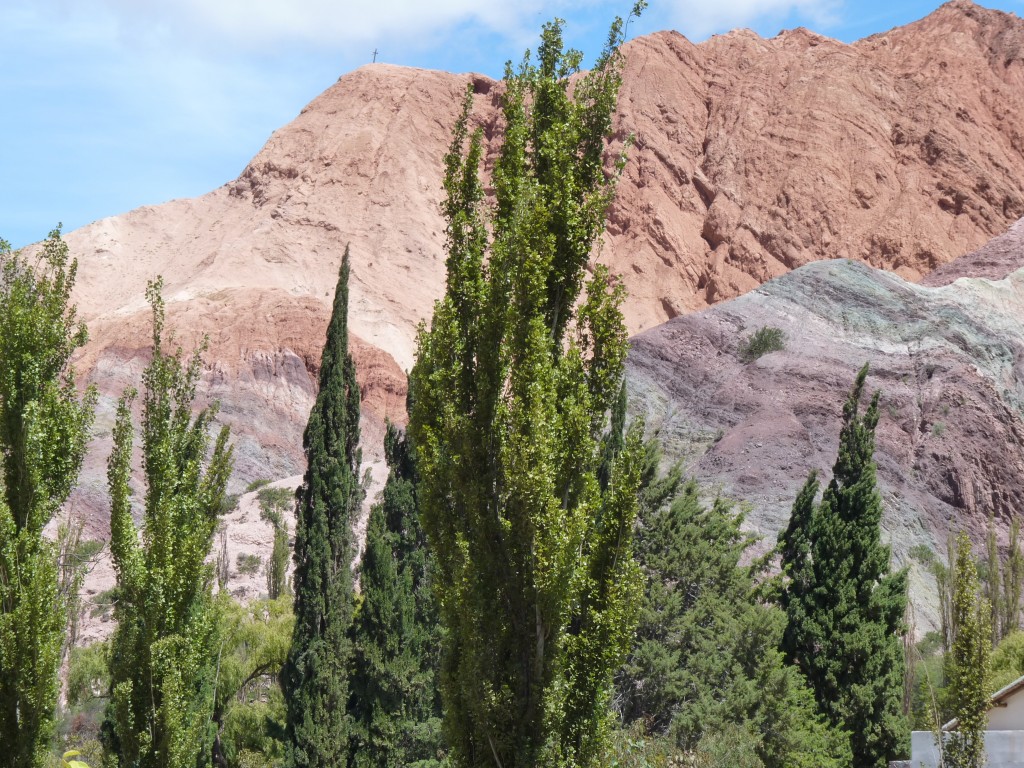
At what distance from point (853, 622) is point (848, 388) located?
30.7m

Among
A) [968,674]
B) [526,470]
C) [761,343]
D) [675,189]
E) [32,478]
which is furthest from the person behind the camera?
[675,189]

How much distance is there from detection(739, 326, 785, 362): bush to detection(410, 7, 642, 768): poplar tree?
45.6 metres

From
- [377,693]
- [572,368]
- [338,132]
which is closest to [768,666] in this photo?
[377,693]

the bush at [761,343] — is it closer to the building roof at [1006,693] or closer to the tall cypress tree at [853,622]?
the tall cypress tree at [853,622]

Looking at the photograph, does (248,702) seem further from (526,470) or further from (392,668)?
(526,470)

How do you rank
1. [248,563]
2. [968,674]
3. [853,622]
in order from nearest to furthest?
[968,674] → [853,622] → [248,563]

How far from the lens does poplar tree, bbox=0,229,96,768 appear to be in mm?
12539

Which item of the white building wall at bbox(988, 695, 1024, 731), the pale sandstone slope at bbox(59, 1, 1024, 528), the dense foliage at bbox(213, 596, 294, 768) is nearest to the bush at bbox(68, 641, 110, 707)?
the dense foliage at bbox(213, 596, 294, 768)

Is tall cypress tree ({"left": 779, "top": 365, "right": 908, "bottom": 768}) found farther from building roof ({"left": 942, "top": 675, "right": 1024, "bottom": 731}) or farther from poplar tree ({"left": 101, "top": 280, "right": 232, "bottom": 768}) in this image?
poplar tree ({"left": 101, "top": 280, "right": 232, "bottom": 768})

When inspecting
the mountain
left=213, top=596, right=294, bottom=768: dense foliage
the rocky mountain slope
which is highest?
the mountain

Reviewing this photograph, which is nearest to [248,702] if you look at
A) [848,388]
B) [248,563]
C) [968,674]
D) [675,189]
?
[248,563]

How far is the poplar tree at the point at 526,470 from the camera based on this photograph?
9.57 meters

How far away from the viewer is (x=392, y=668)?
23.6 metres

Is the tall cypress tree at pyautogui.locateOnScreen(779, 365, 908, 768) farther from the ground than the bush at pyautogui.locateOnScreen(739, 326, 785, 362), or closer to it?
closer to it
